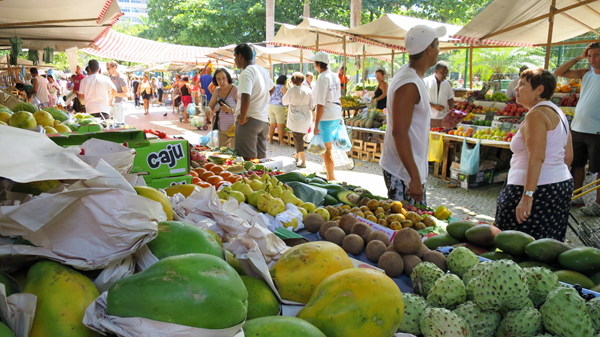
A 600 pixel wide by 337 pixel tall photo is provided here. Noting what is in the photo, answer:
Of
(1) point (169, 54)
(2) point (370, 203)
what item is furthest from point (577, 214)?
(1) point (169, 54)

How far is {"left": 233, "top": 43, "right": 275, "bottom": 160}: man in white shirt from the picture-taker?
16.6 ft

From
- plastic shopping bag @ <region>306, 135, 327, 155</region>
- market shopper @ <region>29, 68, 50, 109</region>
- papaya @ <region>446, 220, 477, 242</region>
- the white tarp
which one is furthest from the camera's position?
market shopper @ <region>29, 68, 50, 109</region>

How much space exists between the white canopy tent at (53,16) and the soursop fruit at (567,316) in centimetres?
675

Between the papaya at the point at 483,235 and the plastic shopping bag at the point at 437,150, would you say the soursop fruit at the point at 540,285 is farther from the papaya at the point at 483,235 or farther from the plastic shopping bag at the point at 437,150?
the plastic shopping bag at the point at 437,150

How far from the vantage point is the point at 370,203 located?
3.11 m

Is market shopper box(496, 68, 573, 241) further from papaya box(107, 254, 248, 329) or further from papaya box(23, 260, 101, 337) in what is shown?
papaya box(23, 260, 101, 337)

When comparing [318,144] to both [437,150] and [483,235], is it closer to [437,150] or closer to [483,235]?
[437,150]

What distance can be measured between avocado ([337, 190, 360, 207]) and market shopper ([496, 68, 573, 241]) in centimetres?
123

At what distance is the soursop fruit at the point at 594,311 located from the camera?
1.24m

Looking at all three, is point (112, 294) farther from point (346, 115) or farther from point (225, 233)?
point (346, 115)

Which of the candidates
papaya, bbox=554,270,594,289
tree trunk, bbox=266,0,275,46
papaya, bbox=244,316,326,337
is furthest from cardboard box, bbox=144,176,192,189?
tree trunk, bbox=266,0,275,46

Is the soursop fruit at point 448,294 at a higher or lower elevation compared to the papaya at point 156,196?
lower

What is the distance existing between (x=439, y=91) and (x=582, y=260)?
6.48 m

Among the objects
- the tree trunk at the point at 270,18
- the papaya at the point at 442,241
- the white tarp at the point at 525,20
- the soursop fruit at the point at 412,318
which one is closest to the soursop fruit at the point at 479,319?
the soursop fruit at the point at 412,318
